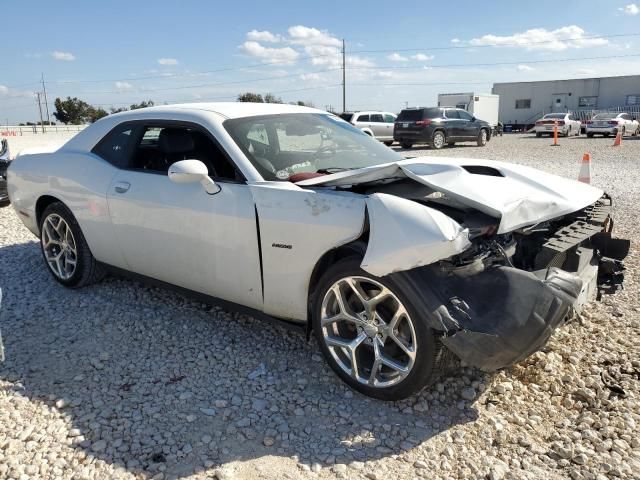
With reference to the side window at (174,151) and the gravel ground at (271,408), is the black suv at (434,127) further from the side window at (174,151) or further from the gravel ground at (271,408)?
the side window at (174,151)

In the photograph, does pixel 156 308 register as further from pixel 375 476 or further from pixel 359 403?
pixel 375 476

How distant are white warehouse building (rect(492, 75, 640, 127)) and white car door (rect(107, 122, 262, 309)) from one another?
138ft

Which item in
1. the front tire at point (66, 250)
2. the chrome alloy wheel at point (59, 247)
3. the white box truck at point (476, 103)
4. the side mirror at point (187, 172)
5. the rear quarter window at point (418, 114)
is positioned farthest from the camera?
the white box truck at point (476, 103)

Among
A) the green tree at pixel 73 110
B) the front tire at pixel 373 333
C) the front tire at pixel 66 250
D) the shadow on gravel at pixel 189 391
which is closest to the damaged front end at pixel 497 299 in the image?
the front tire at pixel 373 333

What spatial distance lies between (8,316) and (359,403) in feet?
9.52

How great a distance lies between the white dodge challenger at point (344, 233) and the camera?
254 centimetres

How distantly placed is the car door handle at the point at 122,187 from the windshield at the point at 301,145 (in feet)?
3.00

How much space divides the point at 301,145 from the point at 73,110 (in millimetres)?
68428

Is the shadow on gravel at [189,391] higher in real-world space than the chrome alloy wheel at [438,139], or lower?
lower

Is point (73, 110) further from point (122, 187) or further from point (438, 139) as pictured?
point (122, 187)

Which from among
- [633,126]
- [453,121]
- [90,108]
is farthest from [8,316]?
[90,108]

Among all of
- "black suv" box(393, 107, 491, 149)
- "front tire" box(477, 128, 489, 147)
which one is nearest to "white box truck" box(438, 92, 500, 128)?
"front tire" box(477, 128, 489, 147)

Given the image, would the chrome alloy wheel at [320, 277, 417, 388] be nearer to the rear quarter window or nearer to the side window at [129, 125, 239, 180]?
the side window at [129, 125, 239, 180]

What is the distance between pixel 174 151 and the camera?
387cm
